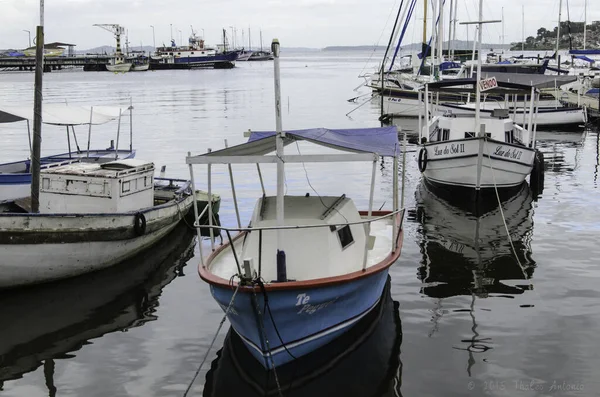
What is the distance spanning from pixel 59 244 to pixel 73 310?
1606 mm

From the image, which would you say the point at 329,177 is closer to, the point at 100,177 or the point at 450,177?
the point at 450,177

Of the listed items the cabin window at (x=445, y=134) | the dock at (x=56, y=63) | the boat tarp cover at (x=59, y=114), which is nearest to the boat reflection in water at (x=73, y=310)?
the boat tarp cover at (x=59, y=114)

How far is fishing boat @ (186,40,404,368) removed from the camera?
10555 mm

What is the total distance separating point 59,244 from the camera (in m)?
14.8

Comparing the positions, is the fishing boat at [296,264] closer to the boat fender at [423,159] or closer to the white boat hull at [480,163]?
the white boat hull at [480,163]

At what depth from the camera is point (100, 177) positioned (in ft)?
54.1

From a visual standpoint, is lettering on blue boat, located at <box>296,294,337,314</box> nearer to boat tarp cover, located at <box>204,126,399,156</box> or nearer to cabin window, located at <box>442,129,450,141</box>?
boat tarp cover, located at <box>204,126,399,156</box>

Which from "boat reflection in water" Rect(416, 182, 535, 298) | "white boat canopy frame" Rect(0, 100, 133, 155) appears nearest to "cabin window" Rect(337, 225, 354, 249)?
"boat reflection in water" Rect(416, 182, 535, 298)

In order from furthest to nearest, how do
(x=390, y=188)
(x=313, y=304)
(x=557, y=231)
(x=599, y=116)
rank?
(x=599, y=116) < (x=390, y=188) < (x=557, y=231) < (x=313, y=304)

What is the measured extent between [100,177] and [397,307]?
7.63m

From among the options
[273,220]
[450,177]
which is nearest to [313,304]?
[273,220]

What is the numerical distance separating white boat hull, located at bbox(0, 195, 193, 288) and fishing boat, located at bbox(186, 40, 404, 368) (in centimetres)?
360

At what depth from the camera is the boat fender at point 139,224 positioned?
16.5m

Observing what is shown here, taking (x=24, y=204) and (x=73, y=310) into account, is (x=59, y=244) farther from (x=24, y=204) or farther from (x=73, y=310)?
(x=24, y=204)
